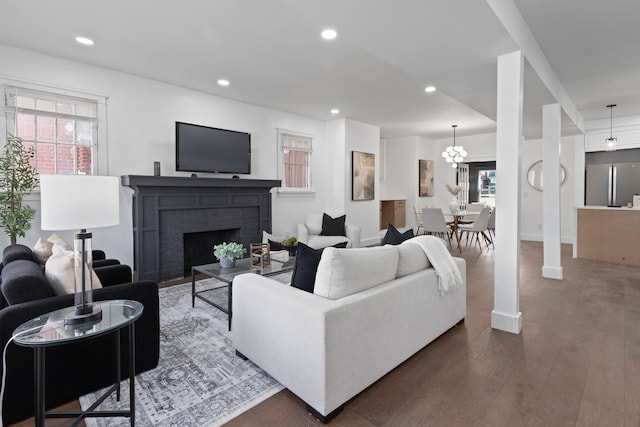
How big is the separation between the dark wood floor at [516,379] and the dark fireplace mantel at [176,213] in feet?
8.89

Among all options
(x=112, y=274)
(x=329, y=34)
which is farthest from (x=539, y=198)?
(x=112, y=274)

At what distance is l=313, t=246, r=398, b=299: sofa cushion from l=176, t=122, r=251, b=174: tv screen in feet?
11.3

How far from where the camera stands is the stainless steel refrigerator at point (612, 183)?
6672 millimetres

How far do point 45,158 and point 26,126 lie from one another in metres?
0.36

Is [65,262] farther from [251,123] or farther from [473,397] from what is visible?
[251,123]

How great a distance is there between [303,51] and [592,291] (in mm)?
4378

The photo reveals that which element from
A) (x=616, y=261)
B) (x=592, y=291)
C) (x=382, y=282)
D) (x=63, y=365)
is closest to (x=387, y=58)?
(x=382, y=282)

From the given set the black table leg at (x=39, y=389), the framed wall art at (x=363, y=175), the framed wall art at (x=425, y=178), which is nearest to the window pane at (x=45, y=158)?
the black table leg at (x=39, y=389)

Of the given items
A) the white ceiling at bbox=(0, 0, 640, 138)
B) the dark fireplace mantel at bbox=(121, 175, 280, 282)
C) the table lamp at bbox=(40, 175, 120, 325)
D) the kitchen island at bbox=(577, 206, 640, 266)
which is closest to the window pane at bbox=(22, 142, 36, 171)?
the dark fireplace mantel at bbox=(121, 175, 280, 282)

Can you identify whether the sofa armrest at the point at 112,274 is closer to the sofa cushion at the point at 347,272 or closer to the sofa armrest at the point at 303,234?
the sofa cushion at the point at 347,272

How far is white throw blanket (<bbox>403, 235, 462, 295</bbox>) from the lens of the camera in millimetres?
2524

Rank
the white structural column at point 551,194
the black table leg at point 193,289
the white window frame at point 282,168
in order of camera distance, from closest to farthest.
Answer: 1. the black table leg at point 193,289
2. the white structural column at point 551,194
3. the white window frame at point 282,168

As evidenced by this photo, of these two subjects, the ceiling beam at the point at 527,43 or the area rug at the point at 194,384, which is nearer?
the area rug at the point at 194,384

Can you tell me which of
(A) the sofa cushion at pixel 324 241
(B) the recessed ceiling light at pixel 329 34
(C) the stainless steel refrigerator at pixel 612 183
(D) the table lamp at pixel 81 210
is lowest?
(A) the sofa cushion at pixel 324 241
